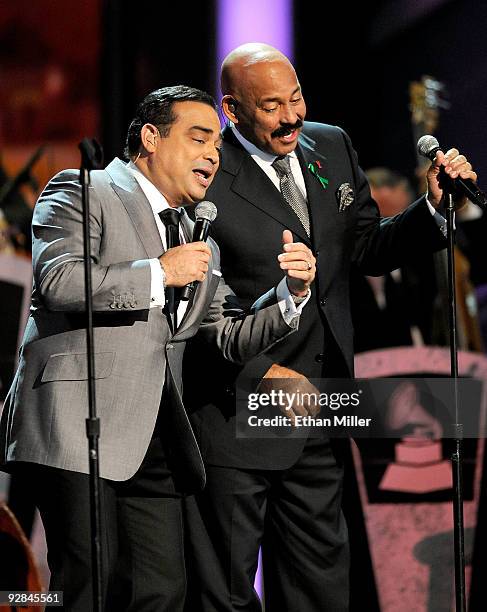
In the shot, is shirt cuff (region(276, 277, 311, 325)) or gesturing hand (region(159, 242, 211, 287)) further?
shirt cuff (region(276, 277, 311, 325))

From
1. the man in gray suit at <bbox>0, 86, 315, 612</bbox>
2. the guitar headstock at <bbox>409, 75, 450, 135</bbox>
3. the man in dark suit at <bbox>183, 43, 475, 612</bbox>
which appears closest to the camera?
the man in gray suit at <bbox>0, 86, 315, 612</bbox>

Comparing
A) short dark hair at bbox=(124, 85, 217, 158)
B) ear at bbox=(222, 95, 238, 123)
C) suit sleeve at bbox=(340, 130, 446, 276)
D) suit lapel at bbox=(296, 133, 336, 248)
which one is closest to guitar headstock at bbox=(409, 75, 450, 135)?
suit sleeve at bbox=(340, 130, 446, 276)

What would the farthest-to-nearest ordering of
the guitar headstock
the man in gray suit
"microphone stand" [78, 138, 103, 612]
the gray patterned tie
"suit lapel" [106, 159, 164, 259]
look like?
the guitar headstock, the gray patterned tie, "suit lapel" [106, 159, 164, 259], the man in gray suit, "microphone stand" [78, 138, 103, 612]

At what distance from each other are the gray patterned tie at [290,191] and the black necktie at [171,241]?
1.25 feet

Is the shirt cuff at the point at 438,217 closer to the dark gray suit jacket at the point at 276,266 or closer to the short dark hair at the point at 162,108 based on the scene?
the dark gray suit jacket at the point at 276,266

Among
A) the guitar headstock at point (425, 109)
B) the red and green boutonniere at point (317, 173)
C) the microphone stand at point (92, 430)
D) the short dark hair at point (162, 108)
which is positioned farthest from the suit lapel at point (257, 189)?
the guitar headstock at point (425, 109)

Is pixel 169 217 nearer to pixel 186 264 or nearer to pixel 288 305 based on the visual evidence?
pixel 186 264

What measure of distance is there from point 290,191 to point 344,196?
0.14 metres

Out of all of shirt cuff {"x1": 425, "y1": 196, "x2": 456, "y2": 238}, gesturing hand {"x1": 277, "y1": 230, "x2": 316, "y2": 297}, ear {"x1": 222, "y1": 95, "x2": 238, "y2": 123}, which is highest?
ear {"x1": 222, "y1": 95, "x2": 238, "y2": 123}

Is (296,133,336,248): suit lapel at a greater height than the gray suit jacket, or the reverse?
(296,133,336,248): suit lapel

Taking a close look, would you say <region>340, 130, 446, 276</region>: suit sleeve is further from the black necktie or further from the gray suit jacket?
the black necktie

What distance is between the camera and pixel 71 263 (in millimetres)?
2246

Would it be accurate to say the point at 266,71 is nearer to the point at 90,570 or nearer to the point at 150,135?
the point at 150,135

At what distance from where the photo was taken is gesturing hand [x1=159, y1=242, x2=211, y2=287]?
88.3 inches
